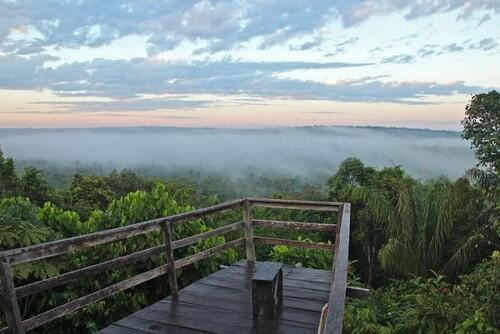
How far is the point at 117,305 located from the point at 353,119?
23.3 meters

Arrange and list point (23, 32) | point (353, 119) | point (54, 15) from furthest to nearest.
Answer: point (353, 119)
point (23, 32)
point (54, 15)

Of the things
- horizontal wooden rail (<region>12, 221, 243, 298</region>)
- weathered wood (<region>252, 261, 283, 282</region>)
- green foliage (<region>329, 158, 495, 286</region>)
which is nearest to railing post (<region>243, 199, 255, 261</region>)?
horizontal wooden rail (<region>12, 221, 243, 298</region>)

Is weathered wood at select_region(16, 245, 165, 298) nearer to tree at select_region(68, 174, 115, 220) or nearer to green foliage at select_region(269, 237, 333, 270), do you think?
A: green foliage at select_region(269, 237, 333, 270)

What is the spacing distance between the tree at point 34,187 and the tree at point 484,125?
1166 cm

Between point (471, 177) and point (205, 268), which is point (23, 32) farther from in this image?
point (471, 177)

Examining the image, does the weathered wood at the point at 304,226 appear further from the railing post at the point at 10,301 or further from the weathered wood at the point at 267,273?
the railing post at the point at 10,301

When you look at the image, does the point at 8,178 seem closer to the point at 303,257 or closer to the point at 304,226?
the point at 303,257

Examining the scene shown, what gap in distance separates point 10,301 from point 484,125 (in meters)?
12.2

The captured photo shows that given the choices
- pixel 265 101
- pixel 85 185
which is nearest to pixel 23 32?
pixel 85 185

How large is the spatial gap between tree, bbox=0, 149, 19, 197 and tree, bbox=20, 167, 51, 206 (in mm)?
218

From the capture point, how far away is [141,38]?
43.9 ft

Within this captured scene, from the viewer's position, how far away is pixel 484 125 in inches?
456

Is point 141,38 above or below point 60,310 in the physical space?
above

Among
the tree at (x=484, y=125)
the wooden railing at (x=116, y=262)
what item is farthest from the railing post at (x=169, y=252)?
the tree at (x=484, y=125)
